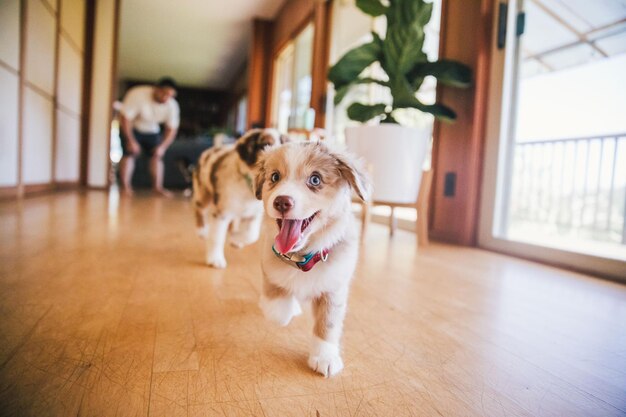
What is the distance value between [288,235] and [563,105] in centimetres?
347

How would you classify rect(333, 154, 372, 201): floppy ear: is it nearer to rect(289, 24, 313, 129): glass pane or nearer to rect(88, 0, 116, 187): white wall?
rect(289, 24, 313, 129): glass pane

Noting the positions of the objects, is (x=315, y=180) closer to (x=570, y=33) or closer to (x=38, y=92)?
(x=570, y=33)

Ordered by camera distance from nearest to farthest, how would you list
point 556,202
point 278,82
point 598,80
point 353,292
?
point 353,292 → point 598,80 → point 556,202 → point 278,82

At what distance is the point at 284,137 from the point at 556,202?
13.2 feet

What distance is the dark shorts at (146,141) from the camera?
592 centimetres

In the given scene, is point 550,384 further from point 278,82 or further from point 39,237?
point 278,82

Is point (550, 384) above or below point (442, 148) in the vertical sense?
below

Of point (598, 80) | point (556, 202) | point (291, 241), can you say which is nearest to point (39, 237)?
point (291, 241)

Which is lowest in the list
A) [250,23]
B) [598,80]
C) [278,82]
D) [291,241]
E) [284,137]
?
[291,241]

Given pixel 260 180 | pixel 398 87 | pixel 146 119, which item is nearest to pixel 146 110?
pixel 146 119

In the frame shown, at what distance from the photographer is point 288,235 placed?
0.95 m

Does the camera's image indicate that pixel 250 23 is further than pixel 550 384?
Yes

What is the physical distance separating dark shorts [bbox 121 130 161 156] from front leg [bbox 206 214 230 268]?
15.7ft

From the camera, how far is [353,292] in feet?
5.19
